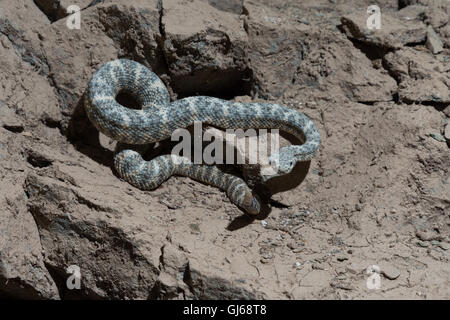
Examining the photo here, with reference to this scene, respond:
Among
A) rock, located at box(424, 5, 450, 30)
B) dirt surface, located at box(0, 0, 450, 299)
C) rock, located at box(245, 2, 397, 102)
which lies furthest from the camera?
rock, located at box(424, 5, 450, 30)

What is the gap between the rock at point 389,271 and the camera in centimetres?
693

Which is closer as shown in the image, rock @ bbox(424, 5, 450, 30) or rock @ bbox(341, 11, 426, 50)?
rock @ bbox(341, 11, 426, 50)

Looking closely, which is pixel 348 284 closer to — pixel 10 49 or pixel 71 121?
pixel 71 121

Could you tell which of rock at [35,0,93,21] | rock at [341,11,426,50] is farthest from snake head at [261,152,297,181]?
rock at [35,0,93,21]

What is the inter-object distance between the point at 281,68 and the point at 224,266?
4034mm

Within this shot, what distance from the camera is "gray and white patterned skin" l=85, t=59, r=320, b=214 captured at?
27.8 feet

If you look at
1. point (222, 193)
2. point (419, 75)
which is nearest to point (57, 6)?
point (222, 193)

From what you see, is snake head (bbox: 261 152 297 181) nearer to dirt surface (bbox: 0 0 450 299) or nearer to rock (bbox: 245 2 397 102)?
dirt surface (bbox: 0 0 450 299)

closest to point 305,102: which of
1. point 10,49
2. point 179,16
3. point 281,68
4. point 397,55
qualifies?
point 281,68

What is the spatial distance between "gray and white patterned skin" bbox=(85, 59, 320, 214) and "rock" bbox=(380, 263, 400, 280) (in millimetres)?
1970

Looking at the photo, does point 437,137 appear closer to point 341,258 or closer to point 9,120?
point 341,258

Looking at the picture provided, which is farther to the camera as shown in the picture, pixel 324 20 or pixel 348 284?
pixel 324 20

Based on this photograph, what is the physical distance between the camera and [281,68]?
9648 mm

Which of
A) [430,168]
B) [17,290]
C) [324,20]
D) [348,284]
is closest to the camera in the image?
[348,284]
